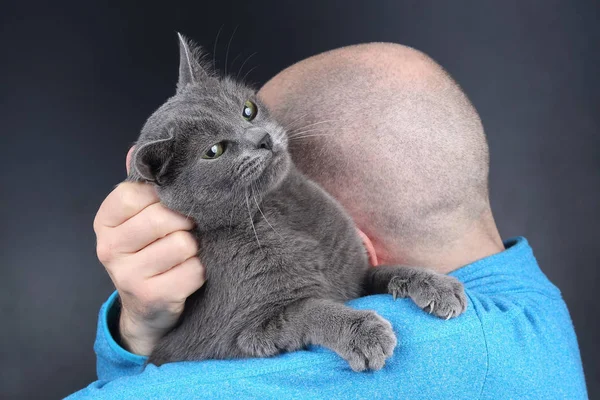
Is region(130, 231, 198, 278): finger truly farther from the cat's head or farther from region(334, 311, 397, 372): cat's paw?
region(334, 311, 397, 372): cat's paw

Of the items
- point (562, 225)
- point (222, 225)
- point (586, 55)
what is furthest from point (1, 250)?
point (586, 55)

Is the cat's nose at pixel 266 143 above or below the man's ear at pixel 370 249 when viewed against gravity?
above

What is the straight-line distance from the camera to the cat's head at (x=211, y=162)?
1185mm

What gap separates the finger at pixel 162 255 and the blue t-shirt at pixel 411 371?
0.19m

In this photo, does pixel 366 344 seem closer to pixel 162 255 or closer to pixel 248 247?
pixel 248 247

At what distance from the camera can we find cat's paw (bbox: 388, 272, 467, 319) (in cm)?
115

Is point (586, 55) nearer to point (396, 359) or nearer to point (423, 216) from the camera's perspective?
point (423, 216)

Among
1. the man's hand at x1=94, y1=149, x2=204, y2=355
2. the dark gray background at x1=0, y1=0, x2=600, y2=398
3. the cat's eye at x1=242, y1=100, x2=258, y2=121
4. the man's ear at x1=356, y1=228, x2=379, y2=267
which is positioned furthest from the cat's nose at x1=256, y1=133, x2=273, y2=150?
the dark gray background at x1=0, y1=0, x2=600, y2=398

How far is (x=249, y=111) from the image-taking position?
131cm

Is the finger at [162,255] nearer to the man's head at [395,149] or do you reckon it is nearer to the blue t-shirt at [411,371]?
the blue t-shirt at [411,371]

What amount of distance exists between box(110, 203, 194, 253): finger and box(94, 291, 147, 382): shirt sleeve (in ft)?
1.13

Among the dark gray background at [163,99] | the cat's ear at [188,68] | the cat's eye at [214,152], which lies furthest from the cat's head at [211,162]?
the dark gray background at [163,99]

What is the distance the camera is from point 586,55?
8.63ft

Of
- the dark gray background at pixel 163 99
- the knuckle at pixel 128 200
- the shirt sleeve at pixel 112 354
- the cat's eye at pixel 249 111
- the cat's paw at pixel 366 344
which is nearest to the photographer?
the cat's paw at pixel 366 344
